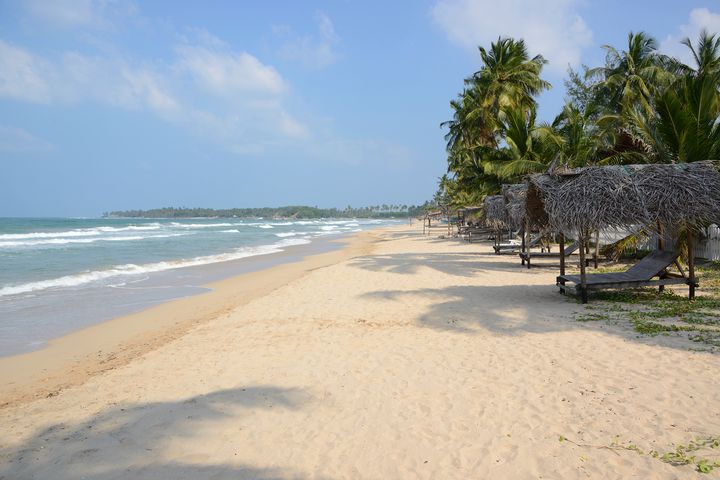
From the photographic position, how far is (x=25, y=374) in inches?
234

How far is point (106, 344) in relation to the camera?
729 cm

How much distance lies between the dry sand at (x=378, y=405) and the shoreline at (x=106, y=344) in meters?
0.11

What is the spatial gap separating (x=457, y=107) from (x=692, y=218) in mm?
25901

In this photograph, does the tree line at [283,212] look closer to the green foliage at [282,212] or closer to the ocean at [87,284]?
the green foliage at [282,212]

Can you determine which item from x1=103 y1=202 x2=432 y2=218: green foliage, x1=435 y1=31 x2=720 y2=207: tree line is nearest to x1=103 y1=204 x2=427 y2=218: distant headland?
x1=103 y1=202 x2=432 y2=218: green foliage

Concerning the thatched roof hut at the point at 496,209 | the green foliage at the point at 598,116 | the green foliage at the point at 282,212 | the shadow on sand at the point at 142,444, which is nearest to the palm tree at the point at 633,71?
the green foliage at the point at 598,116

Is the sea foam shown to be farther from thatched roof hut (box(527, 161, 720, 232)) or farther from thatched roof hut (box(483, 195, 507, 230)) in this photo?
thatched roof hut (box(527, 161, 720, 232))

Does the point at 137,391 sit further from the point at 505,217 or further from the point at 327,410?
the point at 505,217

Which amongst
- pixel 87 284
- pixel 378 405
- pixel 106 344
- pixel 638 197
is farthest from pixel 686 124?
pixel 87 284

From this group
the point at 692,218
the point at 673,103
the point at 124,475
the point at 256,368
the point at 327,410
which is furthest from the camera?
the point at 673,103

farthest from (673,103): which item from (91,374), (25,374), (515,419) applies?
(25,374)

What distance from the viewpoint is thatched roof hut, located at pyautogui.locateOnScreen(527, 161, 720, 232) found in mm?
7285

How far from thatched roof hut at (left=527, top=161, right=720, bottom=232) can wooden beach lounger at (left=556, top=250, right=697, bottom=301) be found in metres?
0.85

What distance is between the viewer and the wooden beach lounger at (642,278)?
8.20 m
